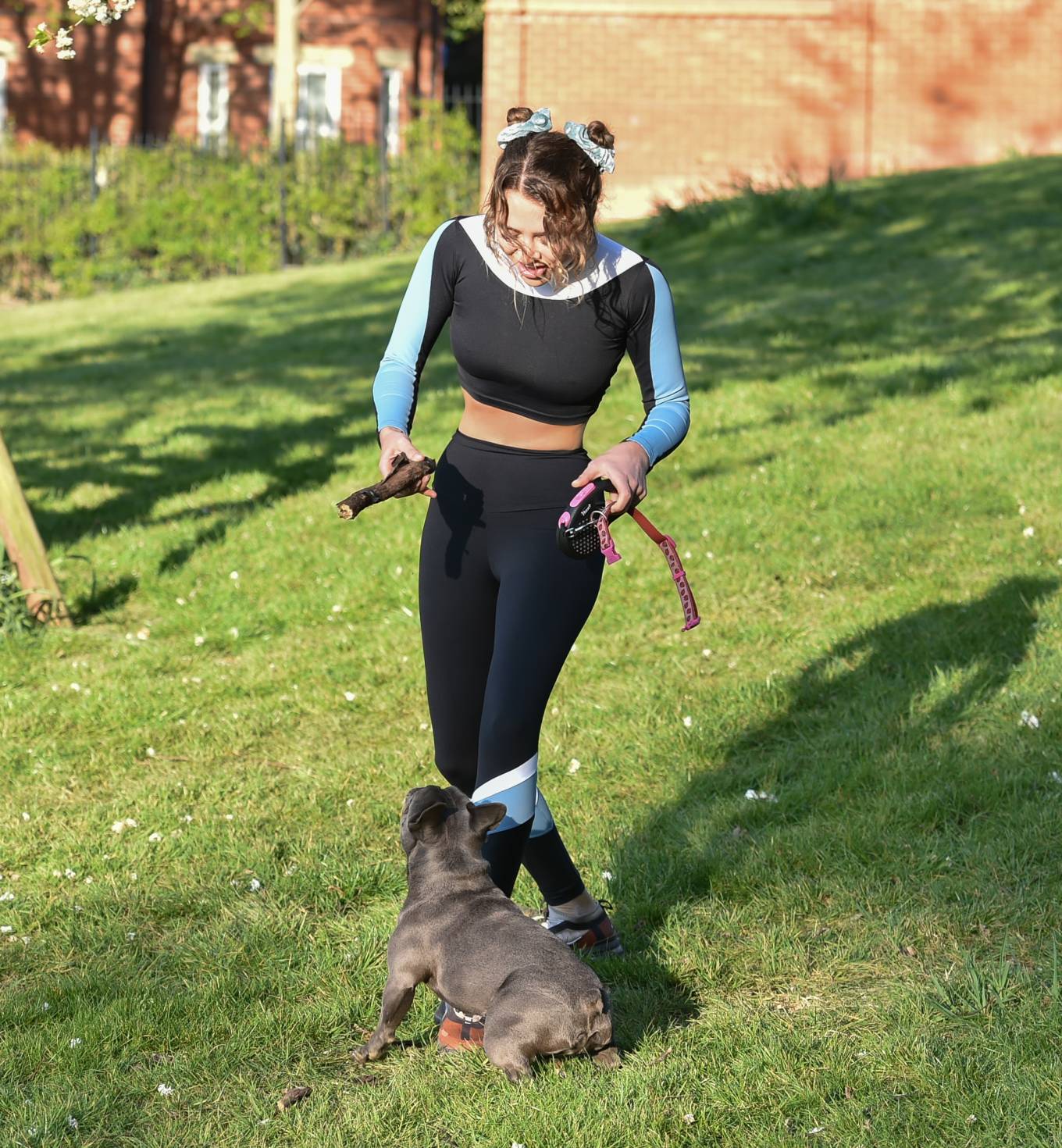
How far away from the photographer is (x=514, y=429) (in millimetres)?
4312

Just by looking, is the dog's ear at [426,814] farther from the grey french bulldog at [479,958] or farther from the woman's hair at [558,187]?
the woman's hair at [558,187]

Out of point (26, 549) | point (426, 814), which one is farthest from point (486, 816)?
point (26, 549)

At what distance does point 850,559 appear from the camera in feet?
27.7

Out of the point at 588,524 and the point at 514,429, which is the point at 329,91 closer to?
the point at 514,429

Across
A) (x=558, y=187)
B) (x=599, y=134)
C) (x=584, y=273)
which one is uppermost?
(x=599, y=134)

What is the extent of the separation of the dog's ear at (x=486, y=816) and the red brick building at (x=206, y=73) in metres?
28.1

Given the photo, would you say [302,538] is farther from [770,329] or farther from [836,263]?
[836,263]

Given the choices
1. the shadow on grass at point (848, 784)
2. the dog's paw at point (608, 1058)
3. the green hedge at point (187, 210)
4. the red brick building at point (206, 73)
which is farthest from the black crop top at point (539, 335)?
the red brick building at point (206, 73)

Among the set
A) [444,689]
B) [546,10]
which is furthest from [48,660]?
[546,10]

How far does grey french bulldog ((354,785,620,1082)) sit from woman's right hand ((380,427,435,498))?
0.86 m

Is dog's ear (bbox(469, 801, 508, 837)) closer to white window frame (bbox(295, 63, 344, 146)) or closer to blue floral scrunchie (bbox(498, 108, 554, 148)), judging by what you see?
blue floral scrunchie (bbox(498, 108, 554, 148))

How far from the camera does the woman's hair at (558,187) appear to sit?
3898 mm

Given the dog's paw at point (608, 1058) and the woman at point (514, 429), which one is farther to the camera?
the woman at point (514, 429)

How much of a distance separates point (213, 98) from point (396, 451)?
3038 centimetres
